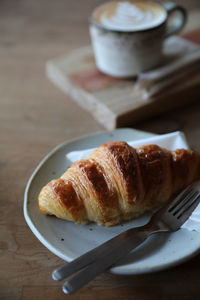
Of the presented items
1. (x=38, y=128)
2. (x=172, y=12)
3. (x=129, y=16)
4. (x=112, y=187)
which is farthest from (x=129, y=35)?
(x=112, y=187)

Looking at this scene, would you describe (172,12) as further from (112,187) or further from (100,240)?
(100,240)

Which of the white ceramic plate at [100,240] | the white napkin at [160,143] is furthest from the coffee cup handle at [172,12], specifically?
the white ceramic plate at [100,240]

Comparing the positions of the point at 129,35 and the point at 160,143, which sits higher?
the point at 129,35

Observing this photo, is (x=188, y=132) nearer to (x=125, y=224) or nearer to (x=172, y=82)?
(x=172, y=82)

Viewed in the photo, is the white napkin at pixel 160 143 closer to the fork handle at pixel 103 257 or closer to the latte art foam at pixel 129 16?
the fork handle at pixel 103 257

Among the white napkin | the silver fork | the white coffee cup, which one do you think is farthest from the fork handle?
the white coffee cup

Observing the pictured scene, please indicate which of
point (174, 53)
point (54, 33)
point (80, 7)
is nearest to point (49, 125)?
point (174, 53)
